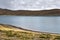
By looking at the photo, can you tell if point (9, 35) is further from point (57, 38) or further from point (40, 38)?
point (57, 38)

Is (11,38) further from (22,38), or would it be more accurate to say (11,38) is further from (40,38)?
(40,38)

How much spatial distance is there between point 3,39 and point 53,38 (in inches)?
141

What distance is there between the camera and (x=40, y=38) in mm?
16609

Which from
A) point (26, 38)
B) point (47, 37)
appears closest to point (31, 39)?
point (26, 38)

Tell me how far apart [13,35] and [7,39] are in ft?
5.16

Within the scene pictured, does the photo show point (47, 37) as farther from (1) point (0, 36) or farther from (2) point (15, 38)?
(1) point (0, 36)

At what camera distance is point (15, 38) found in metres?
16.3

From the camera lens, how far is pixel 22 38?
1648 cm

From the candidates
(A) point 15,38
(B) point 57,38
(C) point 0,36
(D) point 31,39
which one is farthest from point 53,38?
(C) point 0,36

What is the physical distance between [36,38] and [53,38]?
1226 millimetres

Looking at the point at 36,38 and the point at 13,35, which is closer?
the point at 36,38

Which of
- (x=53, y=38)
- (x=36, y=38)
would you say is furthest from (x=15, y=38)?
(x=53, y=38)

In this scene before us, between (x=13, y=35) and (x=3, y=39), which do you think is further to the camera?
(x=13, y=35)

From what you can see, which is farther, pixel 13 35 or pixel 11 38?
pixel 13 35
